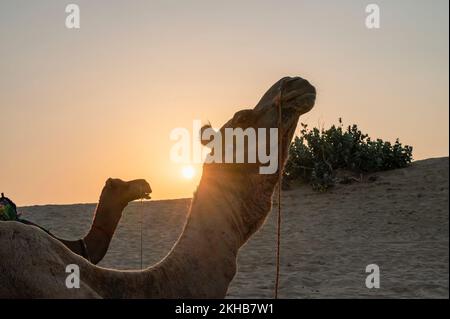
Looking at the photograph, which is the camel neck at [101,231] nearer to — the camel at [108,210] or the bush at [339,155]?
the camel at [108,210]

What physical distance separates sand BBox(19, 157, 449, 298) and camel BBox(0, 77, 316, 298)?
26.6 ft

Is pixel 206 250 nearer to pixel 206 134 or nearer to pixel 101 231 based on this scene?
pixel 206 134

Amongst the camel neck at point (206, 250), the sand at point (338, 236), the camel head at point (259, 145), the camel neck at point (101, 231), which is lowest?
the sand at point (338, 236)

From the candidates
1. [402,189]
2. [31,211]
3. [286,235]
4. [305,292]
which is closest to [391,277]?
[305,292]

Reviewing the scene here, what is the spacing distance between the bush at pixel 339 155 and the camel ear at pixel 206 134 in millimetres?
21499

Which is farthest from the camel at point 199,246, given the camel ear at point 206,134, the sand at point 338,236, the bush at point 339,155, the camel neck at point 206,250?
the bush at point 339,155

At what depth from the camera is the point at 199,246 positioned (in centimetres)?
346

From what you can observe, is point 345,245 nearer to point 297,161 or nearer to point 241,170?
point 297,161

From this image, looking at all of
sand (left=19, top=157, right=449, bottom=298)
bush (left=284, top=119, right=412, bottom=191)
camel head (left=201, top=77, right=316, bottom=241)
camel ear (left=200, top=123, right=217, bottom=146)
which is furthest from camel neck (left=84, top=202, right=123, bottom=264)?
bush (left=284, top=119, right=412, bottom=191)

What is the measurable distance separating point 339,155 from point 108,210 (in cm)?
1799

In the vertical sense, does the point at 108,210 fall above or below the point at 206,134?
below

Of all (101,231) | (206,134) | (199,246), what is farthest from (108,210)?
(199,246)

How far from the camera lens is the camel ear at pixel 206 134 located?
3896mm
